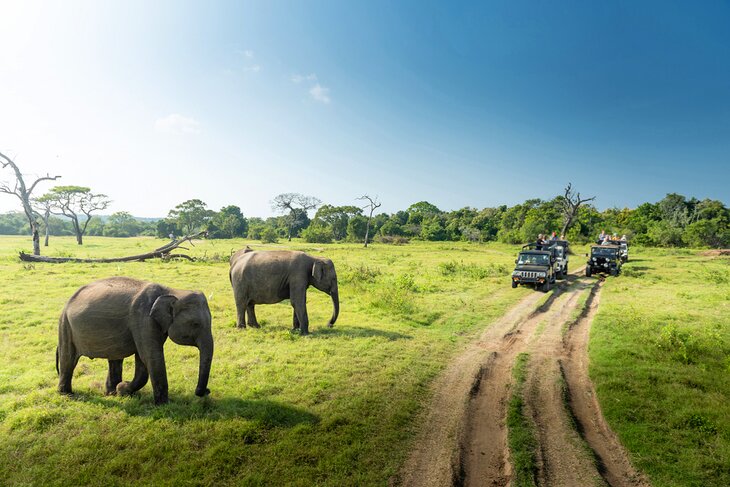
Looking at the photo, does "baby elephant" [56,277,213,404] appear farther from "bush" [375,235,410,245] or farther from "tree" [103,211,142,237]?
"tree" [103,211,142,237]

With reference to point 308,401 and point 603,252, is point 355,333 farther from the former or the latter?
point 603,252

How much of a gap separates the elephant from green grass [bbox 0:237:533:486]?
32.5 inches

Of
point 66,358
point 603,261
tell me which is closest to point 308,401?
point 66,358

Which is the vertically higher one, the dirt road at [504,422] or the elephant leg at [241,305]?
the elephant leg at [241,305]

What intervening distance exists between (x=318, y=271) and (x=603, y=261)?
22.7 m

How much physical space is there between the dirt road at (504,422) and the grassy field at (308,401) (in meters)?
0.37

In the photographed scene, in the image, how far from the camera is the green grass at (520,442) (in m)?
5.22

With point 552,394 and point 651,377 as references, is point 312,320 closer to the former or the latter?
point 552,394

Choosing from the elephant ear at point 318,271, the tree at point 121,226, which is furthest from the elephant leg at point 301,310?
the tree at point 121,226

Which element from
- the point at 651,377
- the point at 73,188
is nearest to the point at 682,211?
the point at 651,377

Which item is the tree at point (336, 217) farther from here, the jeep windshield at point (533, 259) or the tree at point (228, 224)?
the jeep windshield at point (533, 259)

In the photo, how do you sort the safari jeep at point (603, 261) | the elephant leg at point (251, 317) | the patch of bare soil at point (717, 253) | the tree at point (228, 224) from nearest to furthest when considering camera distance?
the elephant leg at point (251, 317) → the safari jeep at point (603, 261) → the patch of bare soil at point (717, 253) → the tree at point (228, 224)

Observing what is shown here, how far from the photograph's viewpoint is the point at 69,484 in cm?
470

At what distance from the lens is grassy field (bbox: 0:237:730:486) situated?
518cm
